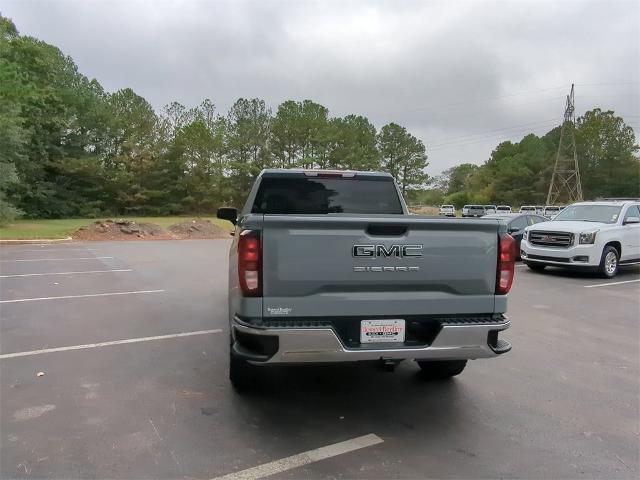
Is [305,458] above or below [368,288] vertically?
below

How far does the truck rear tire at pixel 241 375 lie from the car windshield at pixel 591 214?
1117cm

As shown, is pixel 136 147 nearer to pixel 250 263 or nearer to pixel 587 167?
pixel 250 263

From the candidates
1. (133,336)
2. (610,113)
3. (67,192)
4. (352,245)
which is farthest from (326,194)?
(610,113)

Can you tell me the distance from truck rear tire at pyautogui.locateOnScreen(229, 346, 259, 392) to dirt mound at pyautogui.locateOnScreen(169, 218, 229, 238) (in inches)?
819

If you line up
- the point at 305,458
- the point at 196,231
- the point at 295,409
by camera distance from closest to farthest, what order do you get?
the point at 305,458
the point at 295,409
the point at 196,231

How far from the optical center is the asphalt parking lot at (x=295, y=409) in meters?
3.18

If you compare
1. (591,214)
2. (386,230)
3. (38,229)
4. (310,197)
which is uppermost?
(310,197)

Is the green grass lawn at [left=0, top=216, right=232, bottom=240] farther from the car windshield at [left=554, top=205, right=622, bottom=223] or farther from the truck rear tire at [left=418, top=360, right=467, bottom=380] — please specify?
the truck rear tire at [left=418, top=360, right=467, bottom=380]

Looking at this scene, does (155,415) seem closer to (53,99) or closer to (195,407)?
(195,407)

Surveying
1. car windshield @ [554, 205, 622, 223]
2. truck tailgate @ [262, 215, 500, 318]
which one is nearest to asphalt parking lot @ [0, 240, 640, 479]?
truck tailgate @ [262, 215, 500, 318]

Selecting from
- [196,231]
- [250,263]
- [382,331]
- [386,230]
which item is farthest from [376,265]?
[196,231]

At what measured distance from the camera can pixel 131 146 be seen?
158ft

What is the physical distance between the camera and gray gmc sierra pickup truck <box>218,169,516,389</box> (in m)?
A: 3.28

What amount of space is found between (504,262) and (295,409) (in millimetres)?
2034
